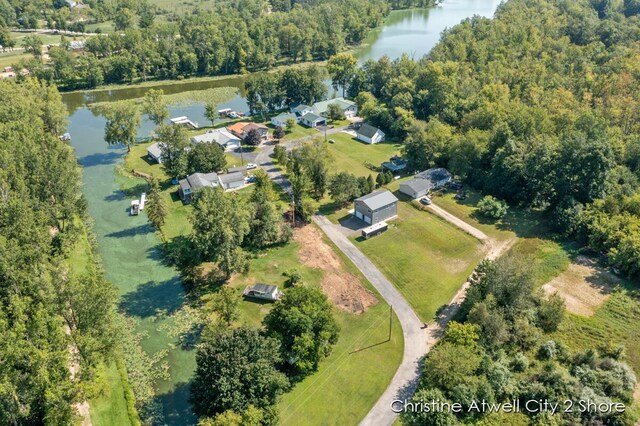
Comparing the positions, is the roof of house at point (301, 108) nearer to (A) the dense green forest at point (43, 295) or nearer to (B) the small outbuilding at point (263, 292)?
(A) the dense green forest at point (43, 295)

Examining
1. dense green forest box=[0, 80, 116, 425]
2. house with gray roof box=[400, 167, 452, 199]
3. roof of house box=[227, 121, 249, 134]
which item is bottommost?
house with gray roof box=[400, 167, 452, 199]

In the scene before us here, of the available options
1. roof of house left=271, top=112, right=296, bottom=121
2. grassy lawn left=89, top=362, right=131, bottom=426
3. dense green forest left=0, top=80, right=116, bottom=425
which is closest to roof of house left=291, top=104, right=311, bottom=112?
roof of house left=271, top=112, right=296, bottom=121

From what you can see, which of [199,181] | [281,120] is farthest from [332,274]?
[281,120]

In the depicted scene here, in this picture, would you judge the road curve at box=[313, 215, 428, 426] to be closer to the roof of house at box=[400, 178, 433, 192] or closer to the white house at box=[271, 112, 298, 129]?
the roof of house at box=[400, 178, 433, 192]

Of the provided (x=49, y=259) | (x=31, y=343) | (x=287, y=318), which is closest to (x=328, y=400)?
(x=287, y=318)

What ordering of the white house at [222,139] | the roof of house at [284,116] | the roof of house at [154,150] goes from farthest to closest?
1. the roof of house at [284,116]
2. the white house at [222,139]
3. the roof of house at [154,150]

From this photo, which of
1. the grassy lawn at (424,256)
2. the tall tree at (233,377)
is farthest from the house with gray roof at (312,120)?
the tall tree at (233,377)

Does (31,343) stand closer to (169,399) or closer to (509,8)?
(169,399)
